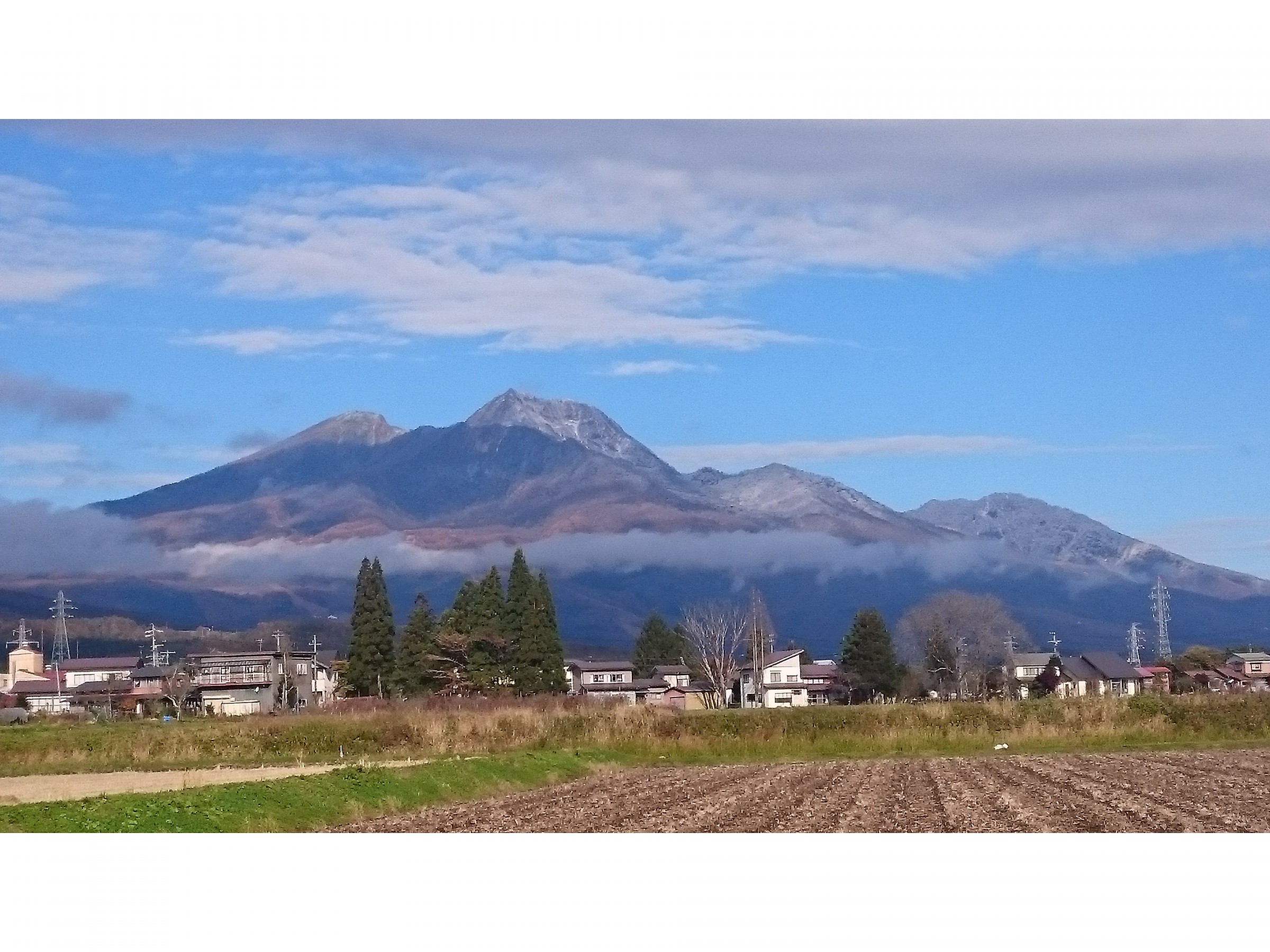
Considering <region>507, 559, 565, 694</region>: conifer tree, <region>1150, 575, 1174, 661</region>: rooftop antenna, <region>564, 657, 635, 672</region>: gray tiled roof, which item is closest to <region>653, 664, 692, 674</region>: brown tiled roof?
<region>564, 657, 635, 672</region>: gray tiled roof

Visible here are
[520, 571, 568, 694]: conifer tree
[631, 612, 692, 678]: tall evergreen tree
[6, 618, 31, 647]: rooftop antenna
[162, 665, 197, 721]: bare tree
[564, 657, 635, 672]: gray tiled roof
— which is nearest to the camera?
[520, 571, 568, 694]: conifer tree

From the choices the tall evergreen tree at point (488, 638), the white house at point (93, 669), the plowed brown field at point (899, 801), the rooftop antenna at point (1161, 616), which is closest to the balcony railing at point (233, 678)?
the white house at point (93, 669)

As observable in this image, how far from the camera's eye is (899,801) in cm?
1577

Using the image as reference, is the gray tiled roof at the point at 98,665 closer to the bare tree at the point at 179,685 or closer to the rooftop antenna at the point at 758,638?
the bare tree at the point at 179,685

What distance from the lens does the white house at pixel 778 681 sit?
5559 cm

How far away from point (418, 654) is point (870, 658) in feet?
58.2

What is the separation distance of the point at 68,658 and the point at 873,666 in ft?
181

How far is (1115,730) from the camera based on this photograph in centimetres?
2675

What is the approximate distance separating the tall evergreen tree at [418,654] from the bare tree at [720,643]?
10.4 metres

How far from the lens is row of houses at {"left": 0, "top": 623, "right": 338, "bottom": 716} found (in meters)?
58.0

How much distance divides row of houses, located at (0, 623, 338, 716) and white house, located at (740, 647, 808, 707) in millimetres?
17195

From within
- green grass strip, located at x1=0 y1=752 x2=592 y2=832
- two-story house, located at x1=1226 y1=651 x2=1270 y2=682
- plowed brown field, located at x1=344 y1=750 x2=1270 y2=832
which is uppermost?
green grass strip, located at x1=0 y1=752 x2=592 y2=832

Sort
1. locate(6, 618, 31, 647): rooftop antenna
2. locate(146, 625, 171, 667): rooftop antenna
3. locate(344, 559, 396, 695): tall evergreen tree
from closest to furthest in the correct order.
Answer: locate(344, 559, 396, 695): tall evergreen tree < locate(146, 625, 171, 667): rooftop antenna < locate(6, 618, 31, 647): rooftop antenna

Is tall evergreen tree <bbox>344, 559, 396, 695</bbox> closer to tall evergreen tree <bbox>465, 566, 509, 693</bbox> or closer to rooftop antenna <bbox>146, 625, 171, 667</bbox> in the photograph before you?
tall evergreen tree <bbox>465, 566, 509, 693</bbox>
